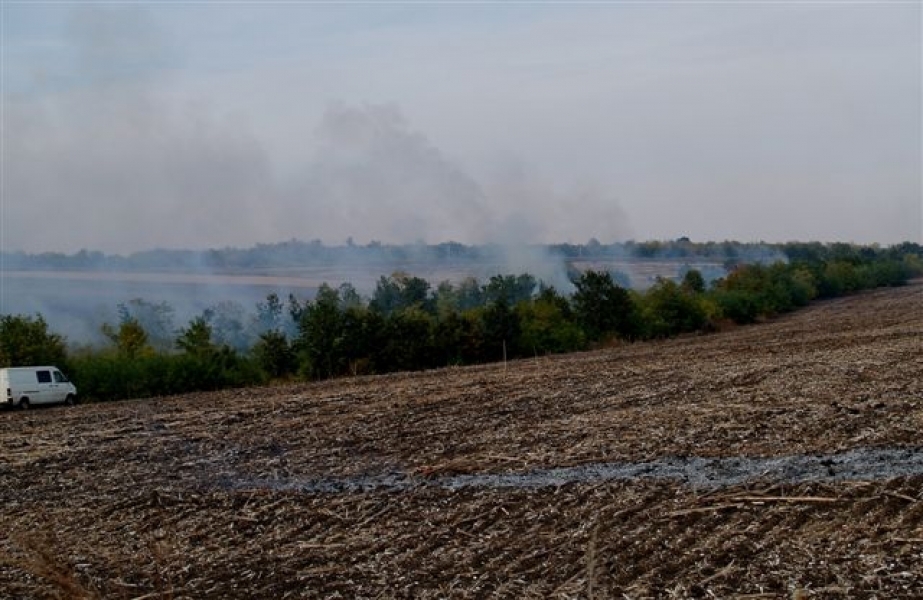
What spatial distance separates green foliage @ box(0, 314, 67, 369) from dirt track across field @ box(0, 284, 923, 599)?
829 cm

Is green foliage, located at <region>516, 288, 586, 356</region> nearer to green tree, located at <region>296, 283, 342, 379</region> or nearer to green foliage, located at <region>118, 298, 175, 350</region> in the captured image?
green tree, located at <region>296, 283, 342, 379</region>

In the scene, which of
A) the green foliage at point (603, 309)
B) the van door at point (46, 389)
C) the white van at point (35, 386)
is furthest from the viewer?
the green foliage at point (603, 309)

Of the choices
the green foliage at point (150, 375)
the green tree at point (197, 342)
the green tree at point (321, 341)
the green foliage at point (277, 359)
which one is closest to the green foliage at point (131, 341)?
the green foliage at point (150, 375)

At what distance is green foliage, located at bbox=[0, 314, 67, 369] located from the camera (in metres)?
28.7

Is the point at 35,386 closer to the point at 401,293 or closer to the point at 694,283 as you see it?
the point at 401,293

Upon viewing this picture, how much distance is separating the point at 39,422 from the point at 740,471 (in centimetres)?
1601

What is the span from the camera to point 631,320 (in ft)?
131

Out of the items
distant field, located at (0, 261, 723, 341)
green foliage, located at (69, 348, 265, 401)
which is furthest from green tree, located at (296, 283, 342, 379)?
distant field, located at (0, 261, 723, 341)

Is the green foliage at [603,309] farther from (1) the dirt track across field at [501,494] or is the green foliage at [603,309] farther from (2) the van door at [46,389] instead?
(2) the van door at [46,389]

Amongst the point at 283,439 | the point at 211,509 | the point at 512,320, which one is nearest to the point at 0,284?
the point at 512,320

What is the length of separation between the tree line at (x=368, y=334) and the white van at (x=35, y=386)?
1.32m

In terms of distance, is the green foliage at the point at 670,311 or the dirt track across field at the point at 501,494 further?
the green foliage at the point at 670,311

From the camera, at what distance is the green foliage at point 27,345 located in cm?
2870

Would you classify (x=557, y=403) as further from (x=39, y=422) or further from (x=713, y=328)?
(x=713, y=328)
